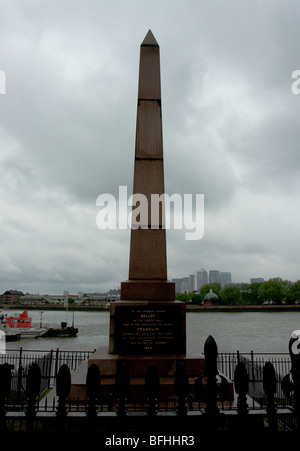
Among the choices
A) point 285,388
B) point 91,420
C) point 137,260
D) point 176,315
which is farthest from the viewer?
point 137,260

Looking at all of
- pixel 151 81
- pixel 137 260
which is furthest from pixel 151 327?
pixel 151 81

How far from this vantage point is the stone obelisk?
6.94 metres

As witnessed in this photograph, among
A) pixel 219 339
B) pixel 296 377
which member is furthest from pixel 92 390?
pixel 219 339

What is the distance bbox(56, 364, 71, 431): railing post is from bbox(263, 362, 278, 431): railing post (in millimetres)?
1674

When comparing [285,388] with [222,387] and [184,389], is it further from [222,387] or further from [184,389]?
[184,389]

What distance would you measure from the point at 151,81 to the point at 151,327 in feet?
20.3

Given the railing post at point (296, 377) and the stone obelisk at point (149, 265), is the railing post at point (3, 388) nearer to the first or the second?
the railing post at point (296, 377)

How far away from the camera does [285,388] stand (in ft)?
10.3

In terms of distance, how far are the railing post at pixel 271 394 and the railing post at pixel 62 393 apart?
65.9 inches

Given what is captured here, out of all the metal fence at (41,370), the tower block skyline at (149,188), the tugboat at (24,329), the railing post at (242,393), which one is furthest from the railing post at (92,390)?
the tugboat at (24,329)

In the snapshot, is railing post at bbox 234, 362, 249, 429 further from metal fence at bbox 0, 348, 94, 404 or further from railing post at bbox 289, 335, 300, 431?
metal fence at bbox 0, 348, 94, 404

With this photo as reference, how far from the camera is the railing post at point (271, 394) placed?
9.18ft

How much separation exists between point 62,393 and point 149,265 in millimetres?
5128

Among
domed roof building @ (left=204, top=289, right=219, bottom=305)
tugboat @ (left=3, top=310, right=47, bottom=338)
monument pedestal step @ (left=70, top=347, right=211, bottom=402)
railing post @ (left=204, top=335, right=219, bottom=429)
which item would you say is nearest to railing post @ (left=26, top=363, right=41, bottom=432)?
railing post @ (left=204, top=335, right=219, bottom=429)
